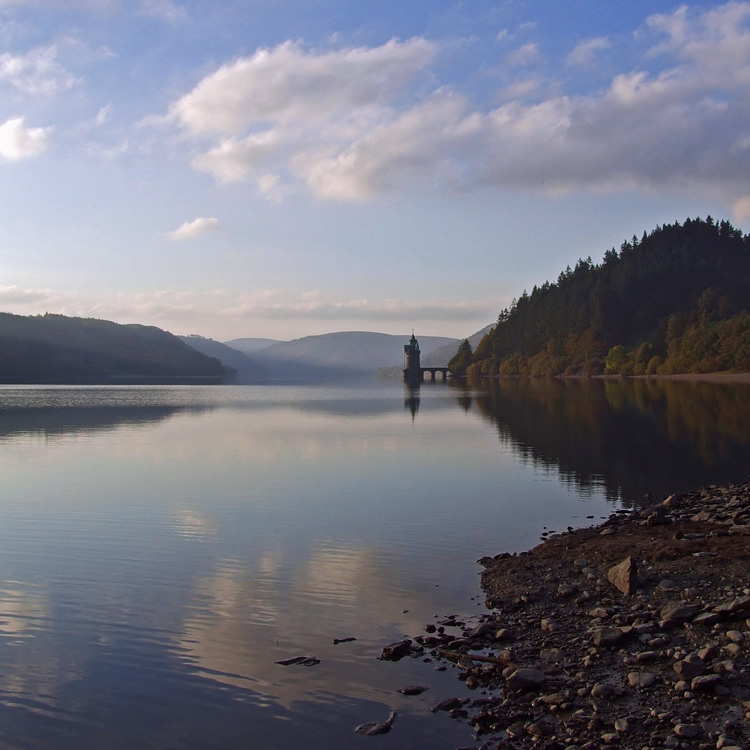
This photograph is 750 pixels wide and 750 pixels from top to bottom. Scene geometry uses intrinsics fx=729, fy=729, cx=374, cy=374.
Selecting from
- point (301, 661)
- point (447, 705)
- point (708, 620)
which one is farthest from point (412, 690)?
point (708, 620)

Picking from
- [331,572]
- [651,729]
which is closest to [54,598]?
[331,572]

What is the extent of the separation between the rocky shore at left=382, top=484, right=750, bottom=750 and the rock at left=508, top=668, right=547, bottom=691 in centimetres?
2

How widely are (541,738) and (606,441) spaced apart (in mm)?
41605

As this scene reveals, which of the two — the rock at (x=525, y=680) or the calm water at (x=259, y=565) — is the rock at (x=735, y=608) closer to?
the rock at (x=525, y=680)

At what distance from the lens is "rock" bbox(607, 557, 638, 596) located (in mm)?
15141

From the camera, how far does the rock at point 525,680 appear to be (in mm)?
11117

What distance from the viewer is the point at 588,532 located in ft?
72.1

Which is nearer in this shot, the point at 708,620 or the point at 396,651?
the point at 708,620

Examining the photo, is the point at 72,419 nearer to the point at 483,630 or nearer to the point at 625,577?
the point at 483,630

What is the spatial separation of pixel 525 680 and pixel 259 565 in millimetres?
9689

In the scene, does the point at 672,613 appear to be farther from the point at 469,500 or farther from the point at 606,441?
the point at 606,441

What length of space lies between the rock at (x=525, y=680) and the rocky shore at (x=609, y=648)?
0.05 ft

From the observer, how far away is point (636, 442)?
4806cm

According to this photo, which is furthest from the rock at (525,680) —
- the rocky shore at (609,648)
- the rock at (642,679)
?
the rock at (642,679)
